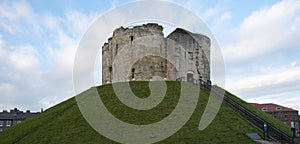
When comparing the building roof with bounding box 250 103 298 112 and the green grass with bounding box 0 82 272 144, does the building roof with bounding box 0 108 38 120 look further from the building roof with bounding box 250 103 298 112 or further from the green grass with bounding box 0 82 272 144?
the building roof with bounding box 250 103 298 112

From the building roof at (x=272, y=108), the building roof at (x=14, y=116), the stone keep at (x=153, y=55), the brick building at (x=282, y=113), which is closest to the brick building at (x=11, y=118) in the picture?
the building roof at (x=14, y=116)

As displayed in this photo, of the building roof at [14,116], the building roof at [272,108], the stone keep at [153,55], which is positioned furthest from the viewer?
the building roof at [14,116]

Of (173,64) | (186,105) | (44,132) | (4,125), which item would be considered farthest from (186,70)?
(4,125)

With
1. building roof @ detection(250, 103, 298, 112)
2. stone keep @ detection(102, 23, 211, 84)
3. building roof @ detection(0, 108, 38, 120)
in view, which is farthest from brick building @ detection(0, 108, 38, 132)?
building roof @ detection(250, 103, 298, 112)

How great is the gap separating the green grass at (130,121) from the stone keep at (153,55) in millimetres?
6399

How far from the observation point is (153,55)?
110 feet

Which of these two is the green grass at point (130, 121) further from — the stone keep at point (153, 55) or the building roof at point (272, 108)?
the building roof at point (272, 108)

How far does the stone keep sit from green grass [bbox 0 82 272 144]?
640 cm

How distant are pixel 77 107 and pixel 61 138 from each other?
6478mm

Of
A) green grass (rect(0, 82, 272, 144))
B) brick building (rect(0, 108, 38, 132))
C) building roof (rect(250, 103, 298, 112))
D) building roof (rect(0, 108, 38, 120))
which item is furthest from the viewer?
building roof (rect(0, 108, 38, 120))

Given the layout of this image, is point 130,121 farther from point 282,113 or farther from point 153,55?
point 282,113

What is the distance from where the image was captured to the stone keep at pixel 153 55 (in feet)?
110

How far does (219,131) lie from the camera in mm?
19078

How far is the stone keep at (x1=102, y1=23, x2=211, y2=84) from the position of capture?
110 ft
